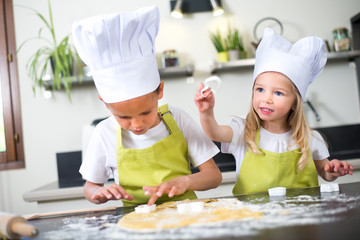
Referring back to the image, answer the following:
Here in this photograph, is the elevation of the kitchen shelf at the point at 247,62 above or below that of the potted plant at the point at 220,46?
below

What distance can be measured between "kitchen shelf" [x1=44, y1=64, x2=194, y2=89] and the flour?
144cm

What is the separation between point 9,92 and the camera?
94.3 inches

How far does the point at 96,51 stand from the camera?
897 mm

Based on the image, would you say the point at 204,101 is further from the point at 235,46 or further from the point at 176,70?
the point at 235,46

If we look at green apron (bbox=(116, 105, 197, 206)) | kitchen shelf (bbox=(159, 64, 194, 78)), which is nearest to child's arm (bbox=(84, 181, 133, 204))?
green apron (bbox=(116, 105, 197, 206))

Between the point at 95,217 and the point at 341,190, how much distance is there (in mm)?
606

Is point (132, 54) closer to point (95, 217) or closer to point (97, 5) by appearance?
point (95, 217)

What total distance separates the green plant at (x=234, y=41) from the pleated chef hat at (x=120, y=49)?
1.38 metres

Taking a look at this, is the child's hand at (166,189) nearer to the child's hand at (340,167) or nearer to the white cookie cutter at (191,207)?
the white cookie cutter at (191,207)

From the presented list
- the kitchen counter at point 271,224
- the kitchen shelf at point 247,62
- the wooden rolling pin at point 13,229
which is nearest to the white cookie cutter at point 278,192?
the kitchen counter at point 271,224

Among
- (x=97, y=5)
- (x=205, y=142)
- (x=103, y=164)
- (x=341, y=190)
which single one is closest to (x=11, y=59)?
(x=97, y=5)

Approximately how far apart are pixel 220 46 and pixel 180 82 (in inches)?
13.4

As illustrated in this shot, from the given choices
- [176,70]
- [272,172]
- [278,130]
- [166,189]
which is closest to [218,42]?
[176,70]

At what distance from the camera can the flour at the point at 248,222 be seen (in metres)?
0.62
